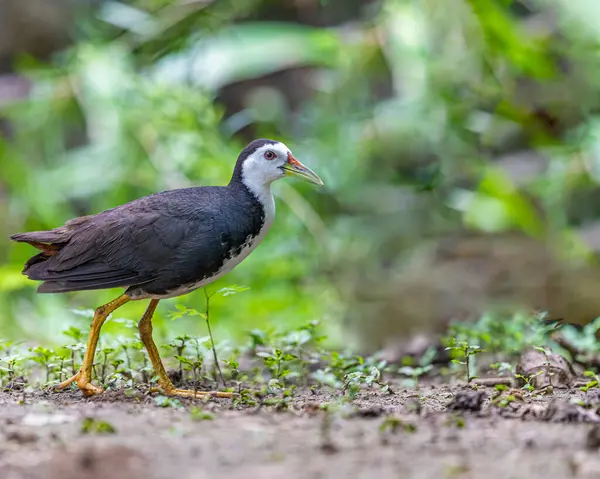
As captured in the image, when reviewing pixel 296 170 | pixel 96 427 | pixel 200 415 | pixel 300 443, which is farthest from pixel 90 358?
pixel 300 443

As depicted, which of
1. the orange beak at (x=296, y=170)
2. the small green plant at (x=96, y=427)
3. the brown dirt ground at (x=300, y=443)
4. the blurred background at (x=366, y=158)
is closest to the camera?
the brown dirt ground at (x=300, y=443)

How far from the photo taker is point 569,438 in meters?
3.04

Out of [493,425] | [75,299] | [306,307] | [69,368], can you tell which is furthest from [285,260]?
[493,425]

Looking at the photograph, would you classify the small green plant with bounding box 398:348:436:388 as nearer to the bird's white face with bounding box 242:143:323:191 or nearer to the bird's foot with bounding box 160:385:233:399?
the bird's foot with bounding box 160:385:233:399

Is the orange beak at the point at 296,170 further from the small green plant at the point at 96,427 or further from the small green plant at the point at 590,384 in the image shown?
the small green plant at the point at 96,427

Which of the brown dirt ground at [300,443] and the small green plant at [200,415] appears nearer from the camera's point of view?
the brown dirt ground at [300,443]

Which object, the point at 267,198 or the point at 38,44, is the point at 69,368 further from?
the point at 38,44

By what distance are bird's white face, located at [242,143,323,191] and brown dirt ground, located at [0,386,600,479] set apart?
128 cm

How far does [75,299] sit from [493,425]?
6.11m

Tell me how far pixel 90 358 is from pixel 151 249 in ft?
2.06

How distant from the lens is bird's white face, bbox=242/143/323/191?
4.54 m

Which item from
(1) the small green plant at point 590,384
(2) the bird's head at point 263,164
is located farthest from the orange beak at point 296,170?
(1) the small green plant at point 590,384

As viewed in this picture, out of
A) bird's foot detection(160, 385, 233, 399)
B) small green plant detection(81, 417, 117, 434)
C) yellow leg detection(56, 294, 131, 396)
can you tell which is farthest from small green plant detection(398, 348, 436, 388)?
small green plant detection(81, 417, 117, 434)

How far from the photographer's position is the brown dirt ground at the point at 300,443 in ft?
8.66
